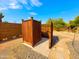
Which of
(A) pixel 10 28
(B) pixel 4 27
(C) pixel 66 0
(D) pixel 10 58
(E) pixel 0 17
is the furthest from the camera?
(E) pixel 0 17

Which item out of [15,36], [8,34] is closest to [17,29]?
[15,36]

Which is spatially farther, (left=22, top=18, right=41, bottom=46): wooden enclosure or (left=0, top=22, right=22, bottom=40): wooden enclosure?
(left=0, top=22, right=22, bottom=40): wooden enclosure

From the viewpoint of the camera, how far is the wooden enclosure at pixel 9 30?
8.71m

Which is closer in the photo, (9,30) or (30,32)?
(30,32)

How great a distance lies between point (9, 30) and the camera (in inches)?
376

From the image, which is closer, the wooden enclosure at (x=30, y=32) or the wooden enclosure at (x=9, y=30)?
the wooden enclosure at (x=30, y=32)

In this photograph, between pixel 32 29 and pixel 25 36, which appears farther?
pixel 25 36

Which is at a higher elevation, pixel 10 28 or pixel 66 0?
pixel 66 0

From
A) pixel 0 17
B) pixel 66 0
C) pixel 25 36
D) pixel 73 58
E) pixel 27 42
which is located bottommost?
pixel 73 58

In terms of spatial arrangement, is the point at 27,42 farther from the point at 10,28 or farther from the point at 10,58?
the point at 10,28

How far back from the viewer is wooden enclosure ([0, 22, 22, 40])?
871cm

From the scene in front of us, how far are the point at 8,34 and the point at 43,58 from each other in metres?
5.84

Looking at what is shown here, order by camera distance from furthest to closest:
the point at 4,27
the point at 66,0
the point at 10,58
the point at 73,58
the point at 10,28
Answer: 1. the point at 66,0
2. the point at 10,28
3. the point at 4,27
4. the point at 73,58
5. the point at 10,58

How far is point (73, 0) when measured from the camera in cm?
1401
